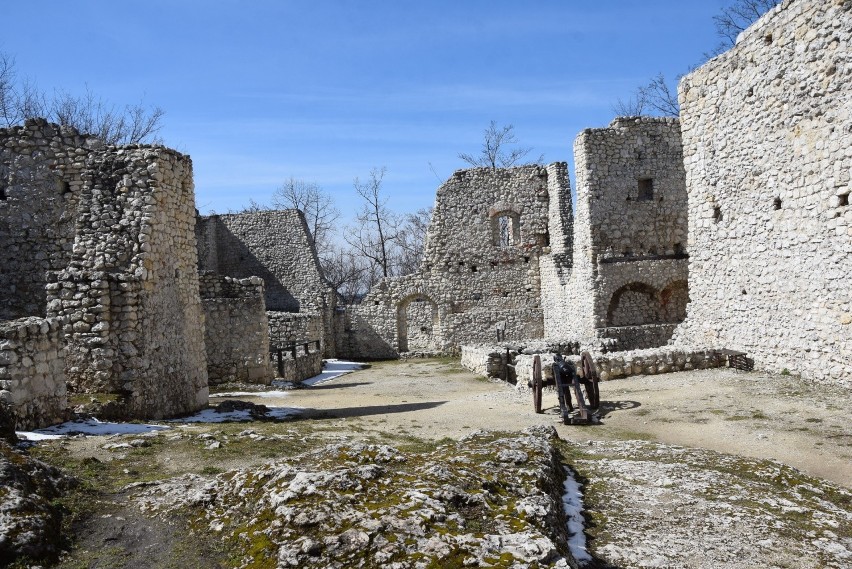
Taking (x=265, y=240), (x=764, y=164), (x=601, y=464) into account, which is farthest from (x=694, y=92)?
(x=265, y=240)

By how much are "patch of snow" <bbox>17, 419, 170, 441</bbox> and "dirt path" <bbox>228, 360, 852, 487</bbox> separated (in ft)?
7.87

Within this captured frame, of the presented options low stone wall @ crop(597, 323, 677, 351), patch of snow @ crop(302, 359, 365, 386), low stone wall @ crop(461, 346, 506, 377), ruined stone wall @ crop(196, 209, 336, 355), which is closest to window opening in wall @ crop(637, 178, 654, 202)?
low stone wall @ crop(597, 323, 677, 351)

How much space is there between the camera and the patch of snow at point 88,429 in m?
6.38

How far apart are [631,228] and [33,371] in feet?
57.8

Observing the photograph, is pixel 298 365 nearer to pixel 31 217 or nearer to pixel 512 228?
pixel 31 217

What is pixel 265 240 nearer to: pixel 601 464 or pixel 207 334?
pixel 207 334

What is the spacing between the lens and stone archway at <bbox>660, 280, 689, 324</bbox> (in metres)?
20.9

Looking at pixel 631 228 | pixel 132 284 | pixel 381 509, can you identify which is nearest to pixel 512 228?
pixel 631 228

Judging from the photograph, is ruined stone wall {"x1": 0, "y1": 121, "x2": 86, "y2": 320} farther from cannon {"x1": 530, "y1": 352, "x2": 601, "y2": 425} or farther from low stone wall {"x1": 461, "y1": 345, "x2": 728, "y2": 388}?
low stone wall {"x1": 461, "y1": 345, "x2": 728, "y2": 388}

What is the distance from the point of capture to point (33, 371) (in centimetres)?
670

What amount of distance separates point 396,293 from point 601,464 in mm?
20143

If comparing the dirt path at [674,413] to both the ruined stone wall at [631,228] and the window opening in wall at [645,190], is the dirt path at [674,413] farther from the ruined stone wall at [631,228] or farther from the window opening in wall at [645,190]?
the window opening in wall at [645,190]

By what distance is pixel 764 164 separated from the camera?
12242 millimetres

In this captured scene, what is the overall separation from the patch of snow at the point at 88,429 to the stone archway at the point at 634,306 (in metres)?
15.6
